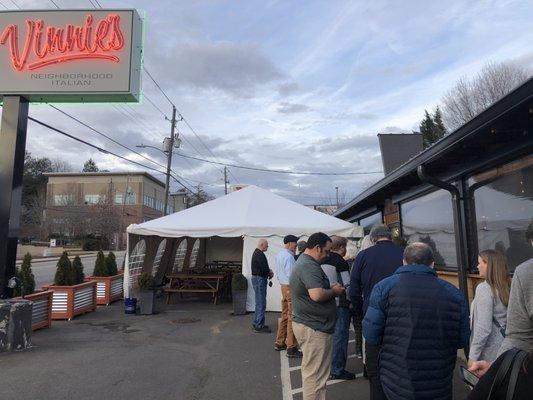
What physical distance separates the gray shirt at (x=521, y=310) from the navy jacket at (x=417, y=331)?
0.48 m

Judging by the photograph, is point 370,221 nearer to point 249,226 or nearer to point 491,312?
point 249,226

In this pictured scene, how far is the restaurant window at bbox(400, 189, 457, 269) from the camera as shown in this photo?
816cm

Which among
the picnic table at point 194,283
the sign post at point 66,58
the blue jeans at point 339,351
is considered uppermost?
the sign post at point 66,58

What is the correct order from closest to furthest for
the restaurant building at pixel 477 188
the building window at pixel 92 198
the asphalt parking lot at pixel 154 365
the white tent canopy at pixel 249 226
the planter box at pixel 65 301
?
the restaurant building at pixel 477 188, the asphalt parking lot at pixel 154 365, the planter box at pixel 65 301, the white tent canopy at pixel 249 226, the building window at pixel 92 198

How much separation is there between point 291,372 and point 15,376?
3.72 m

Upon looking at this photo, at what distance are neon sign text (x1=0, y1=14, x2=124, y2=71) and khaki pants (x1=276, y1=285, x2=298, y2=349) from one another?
582 centimetres

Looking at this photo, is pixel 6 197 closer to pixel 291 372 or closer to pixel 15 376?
pixel 15 376

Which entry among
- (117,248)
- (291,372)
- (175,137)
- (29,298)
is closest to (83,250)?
(117,248)

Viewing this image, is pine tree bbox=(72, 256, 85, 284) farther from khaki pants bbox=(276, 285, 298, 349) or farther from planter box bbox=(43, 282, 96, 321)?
khaki pants bbox=(276, 285, 298, 349)

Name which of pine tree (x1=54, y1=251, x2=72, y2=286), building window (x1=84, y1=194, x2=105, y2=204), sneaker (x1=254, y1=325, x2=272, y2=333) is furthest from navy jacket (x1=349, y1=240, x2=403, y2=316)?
building window (x1=84, y1=194, x2=105, y2=204)

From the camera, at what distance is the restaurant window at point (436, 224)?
8156 mm

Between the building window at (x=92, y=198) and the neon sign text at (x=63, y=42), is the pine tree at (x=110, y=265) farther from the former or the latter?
the building window at (x=92, y=198)

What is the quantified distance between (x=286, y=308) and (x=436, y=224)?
10.8ft

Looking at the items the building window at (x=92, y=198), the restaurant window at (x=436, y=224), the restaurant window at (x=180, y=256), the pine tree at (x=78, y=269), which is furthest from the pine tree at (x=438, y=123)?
the building window at (x=92, y=198)
